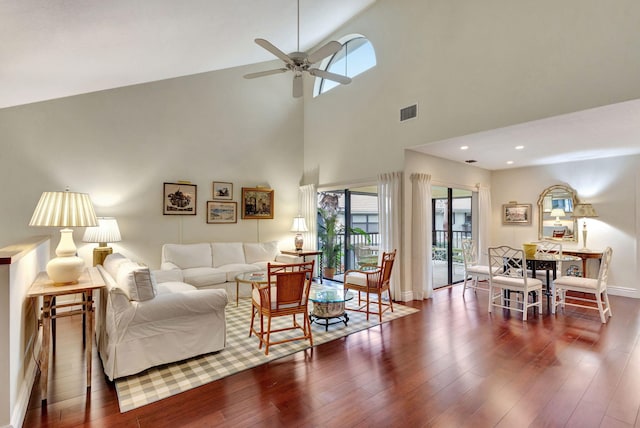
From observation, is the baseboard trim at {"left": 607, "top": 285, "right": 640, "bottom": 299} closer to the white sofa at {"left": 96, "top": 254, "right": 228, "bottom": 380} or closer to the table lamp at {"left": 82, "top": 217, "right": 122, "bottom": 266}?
the white sofa at {"left": 96, "top": 254, "right": 228, "bottom": 380}

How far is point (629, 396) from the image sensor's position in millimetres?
2424

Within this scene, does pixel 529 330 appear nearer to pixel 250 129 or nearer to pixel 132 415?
pixel 132 415

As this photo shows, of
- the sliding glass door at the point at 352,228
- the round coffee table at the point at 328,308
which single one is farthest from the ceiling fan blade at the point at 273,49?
the sliding glass door at the point at 352,228

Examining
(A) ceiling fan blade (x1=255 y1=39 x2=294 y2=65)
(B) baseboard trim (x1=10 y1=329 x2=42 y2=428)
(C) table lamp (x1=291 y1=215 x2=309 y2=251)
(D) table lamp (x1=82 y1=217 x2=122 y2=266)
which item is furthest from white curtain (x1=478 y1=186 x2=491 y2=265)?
(B) baseboard trim (x1=10 y1=329 x2=42 y2=428)

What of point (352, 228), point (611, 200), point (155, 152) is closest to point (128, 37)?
point (155, 152)

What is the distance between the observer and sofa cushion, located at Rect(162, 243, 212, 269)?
5.29 metres

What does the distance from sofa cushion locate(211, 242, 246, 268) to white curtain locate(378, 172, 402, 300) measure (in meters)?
2.75

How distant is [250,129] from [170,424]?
216 inches

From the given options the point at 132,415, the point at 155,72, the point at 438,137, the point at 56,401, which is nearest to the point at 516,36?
the point at 438,137

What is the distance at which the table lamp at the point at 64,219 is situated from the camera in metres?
2.50

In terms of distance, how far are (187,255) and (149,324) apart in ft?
9.13

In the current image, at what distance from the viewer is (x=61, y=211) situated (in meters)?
2.54

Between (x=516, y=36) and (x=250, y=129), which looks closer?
(x=516, y=36)

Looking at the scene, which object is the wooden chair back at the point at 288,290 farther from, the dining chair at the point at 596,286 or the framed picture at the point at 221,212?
the dining chair at the point at 596,286
